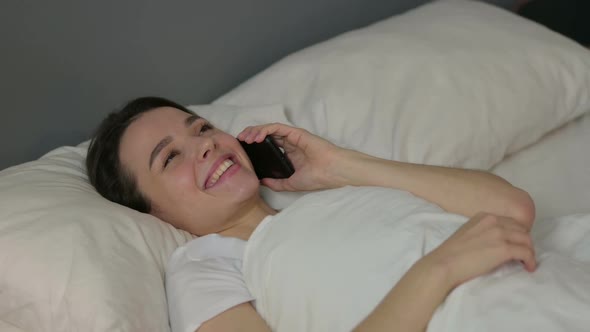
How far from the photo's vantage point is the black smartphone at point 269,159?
4.16ft

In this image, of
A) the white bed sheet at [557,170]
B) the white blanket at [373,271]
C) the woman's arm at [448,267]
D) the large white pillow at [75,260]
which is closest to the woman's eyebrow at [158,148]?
the large white pillow at [75,260]

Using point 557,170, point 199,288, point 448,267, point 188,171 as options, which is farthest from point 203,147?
point 557,170

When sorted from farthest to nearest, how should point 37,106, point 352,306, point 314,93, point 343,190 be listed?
point 314,93 → point 37,106 → point 343,190 → point 352,306

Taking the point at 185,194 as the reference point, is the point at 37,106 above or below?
above

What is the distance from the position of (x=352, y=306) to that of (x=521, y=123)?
0.76 meters

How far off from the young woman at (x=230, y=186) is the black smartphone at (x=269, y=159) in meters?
0.02

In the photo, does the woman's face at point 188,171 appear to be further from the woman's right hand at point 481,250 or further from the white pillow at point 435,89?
the woman's right hand at point 481,250

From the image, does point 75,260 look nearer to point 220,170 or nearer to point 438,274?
point 220,170

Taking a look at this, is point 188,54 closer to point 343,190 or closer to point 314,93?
point 314,93

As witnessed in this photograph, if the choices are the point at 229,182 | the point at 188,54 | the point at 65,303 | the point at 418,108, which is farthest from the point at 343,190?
the point at 188,54

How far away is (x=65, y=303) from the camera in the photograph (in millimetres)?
979

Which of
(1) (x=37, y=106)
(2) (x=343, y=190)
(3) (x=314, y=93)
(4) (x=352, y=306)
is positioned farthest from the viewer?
(3) (x=314, y=93)

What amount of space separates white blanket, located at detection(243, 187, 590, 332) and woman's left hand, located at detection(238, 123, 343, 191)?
125 mm

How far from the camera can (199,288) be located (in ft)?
3.44
